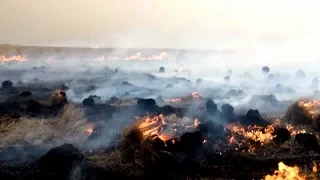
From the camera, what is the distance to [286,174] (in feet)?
51.5

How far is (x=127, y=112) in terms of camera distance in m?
25.2

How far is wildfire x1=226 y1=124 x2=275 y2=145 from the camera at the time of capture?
760 inches

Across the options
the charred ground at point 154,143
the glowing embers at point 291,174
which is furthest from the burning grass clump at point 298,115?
the glowing embers at point 291,174

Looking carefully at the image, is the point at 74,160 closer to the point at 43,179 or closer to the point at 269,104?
the point at 43,179

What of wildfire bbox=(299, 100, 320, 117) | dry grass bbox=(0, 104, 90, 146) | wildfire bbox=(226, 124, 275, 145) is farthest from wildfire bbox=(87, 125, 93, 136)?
wildfire bbox=(299, 100, 320, 117)

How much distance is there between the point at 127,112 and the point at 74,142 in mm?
5908

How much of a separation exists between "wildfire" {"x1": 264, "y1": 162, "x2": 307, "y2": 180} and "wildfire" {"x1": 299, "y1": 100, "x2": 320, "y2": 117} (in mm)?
7390

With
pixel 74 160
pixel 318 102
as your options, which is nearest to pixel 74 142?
pixel 74 160

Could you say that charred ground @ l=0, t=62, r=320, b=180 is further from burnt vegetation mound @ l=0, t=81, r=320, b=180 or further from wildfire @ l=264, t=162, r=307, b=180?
wildfire @ l=264, t=162, r=307, b=180

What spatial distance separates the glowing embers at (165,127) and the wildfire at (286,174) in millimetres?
4992

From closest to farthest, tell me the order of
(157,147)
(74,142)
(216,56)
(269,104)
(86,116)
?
(157,147) < (74,142) < (86,116) < (269,104) < (216,56)

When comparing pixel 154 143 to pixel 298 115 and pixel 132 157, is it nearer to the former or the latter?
pixel 132 157

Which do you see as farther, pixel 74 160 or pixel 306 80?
pixel 306 80

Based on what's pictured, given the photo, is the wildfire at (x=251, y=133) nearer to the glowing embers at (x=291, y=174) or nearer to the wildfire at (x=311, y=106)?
the glowing embers at (x=291, y=174)
